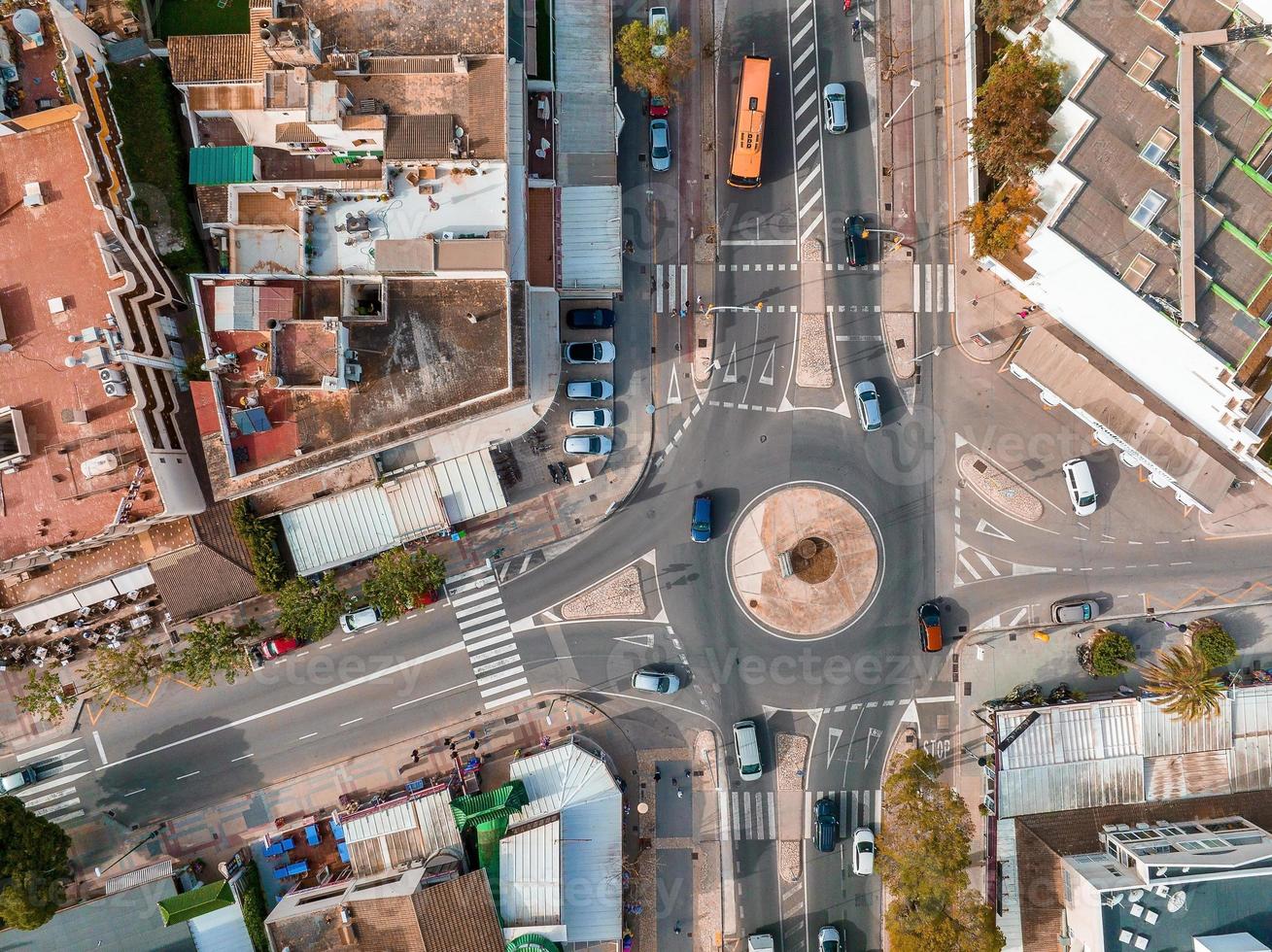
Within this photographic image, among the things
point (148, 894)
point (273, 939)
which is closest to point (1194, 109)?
point (273, 939)

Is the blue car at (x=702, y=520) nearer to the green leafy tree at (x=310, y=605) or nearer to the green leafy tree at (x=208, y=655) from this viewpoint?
the green leafy tree at (x=310, y=605)

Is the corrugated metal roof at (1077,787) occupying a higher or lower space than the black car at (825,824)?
higher

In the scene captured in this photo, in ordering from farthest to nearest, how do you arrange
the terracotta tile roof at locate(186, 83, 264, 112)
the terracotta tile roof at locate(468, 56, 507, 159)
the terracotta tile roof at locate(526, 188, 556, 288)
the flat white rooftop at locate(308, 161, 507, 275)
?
the terracotta tile roof at locate(526, 188, 556, 288)
the flat white rooftop at locate(308, 161, 507, 275)
the terracotta tile roof at locate(186, 83, 264, 112)
the terracotta tile roof at locate(468, 56, 507, 159)

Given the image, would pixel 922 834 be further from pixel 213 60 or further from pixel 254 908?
pixel 213 60

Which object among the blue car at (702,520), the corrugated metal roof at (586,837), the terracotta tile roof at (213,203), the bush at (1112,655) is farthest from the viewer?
the blue car at (702,520)

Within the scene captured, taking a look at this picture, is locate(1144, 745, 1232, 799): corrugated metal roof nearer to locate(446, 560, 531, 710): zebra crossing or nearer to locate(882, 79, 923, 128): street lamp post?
locate(446, 560, 531, 710): zebra crossing

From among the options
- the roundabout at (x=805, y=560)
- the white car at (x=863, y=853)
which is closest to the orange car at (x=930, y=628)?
the roundabout at (x=805, y=560)

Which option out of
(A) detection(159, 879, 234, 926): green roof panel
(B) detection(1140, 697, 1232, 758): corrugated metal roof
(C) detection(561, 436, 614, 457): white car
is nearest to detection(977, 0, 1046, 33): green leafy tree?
(C) detection(561, 436, 614, 457): white car

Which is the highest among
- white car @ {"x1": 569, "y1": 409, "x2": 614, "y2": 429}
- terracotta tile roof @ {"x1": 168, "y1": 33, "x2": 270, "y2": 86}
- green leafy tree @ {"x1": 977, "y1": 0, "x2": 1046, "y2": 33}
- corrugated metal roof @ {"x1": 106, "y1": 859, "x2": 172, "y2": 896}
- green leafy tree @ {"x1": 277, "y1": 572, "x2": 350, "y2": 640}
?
green leafy tree @ {"x1": 977, "y1": 0, "x2": 1046, "y2": 33}
